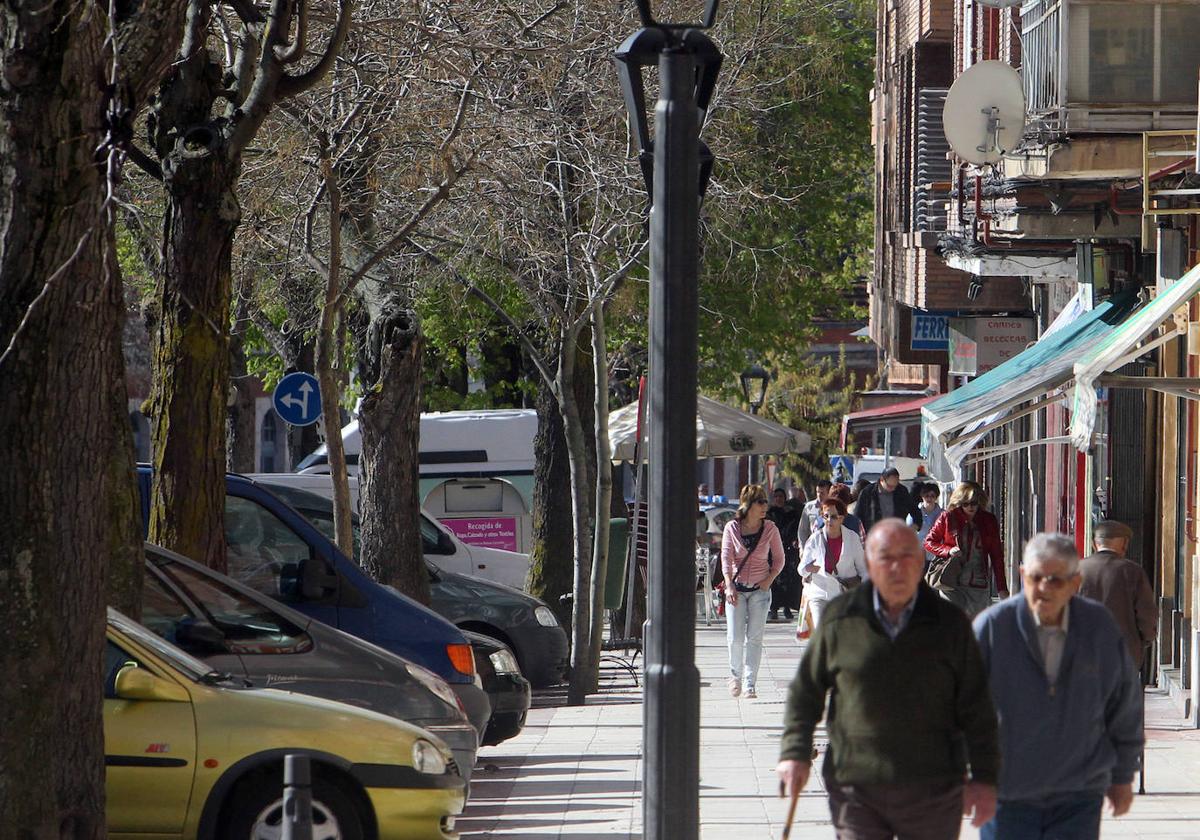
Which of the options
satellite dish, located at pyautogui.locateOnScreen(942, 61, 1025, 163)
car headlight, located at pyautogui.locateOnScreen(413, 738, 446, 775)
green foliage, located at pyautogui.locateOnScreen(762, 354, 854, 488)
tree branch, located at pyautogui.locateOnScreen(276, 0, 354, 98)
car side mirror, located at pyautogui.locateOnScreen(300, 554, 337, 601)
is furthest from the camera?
green foliage, located at pyautogui.locateOnScreen(762, 354, 854, 488)

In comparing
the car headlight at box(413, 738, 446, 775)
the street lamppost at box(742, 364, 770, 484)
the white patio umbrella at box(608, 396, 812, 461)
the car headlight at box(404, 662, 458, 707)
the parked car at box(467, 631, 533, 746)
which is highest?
the street lamppost at box(742, 364, 770, 484)

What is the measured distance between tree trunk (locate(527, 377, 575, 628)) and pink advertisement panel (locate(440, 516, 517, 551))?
15.9 feet

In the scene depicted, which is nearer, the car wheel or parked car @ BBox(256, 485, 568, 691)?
the car wheel

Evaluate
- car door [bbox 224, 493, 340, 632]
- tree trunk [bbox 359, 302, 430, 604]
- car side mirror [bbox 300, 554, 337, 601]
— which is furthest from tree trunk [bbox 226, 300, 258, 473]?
car side mirror [bbox 300, 554, 337, 601]

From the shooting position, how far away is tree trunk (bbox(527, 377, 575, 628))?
21781 mm

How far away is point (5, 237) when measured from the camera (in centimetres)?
637

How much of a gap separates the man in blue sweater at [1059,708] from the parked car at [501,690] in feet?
21.9

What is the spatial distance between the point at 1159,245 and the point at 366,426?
22.1 ft

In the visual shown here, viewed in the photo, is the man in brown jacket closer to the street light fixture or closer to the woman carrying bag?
the woman carrying bag

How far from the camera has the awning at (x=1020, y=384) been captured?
49.3ft

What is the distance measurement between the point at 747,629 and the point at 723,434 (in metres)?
9.16

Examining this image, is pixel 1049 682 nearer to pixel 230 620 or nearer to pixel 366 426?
pixel 230 620

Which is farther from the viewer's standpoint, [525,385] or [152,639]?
[525,385]

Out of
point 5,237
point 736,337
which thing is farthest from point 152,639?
point 736,337
